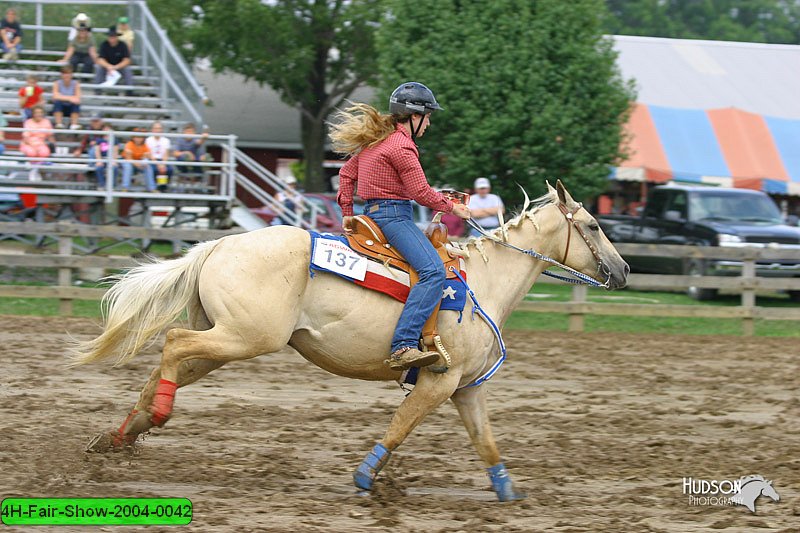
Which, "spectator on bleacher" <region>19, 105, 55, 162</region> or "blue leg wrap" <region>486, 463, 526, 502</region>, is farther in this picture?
"spectator on bleacher" <region>19, 105, 55, 162</region>

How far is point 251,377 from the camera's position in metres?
10.4

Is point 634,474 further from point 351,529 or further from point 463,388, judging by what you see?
point 351,529

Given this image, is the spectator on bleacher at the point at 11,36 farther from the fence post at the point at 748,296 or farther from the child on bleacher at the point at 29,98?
the fence post at the point at 748,296

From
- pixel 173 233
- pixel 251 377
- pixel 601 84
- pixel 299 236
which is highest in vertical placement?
pixel 601 84

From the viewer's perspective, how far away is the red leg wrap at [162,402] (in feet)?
19.7

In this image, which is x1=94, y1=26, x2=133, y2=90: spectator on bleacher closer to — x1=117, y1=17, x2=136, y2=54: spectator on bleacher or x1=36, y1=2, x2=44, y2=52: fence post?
x1=117, y1=17, x2=136, y2=54: spectator on bleacher

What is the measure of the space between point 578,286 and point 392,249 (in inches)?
324

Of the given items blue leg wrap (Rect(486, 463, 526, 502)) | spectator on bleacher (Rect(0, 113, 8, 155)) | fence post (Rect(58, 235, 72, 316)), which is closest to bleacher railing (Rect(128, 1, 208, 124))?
spectator on bleacher (Rect(0, 113, 8, 155))

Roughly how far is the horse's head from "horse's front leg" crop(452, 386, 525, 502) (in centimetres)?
119

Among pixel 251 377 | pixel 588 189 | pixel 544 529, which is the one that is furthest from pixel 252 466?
pixel 588 189

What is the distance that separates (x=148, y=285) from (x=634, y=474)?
136 inches

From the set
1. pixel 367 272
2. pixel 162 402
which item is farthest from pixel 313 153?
pixel 162 402

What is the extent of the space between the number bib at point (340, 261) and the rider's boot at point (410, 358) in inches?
20.1

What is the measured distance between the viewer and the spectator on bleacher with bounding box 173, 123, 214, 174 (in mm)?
17094
